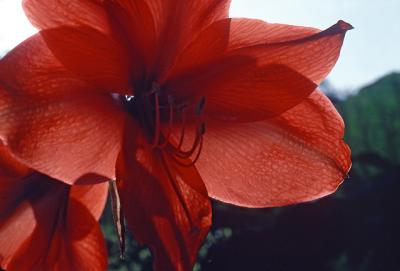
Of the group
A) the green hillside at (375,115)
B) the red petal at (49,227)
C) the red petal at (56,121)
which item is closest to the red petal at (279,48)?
the red petal at (56,121)

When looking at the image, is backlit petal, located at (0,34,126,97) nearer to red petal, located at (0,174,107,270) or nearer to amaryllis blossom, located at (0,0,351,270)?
amaryllis blossom, located at (0,0,351,270)

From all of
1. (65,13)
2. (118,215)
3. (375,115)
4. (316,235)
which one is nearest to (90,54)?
(65,13)

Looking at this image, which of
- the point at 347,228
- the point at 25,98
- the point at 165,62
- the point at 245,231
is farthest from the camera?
the point at 347,228

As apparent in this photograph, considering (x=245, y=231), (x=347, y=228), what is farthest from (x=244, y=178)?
(x=347, y=228)

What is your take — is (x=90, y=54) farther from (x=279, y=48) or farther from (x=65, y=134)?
(x=279, y=48)

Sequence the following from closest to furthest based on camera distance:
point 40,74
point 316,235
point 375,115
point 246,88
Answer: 1. point 40,74
2. point 246,88
3. point 316,235
4. point 375,115

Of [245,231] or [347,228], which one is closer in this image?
[245,231]

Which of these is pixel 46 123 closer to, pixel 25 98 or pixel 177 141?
pixel 25 98

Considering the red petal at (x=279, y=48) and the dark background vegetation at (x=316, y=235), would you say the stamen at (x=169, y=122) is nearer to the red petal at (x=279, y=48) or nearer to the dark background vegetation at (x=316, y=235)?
the red petal at (x=279, y=48)
